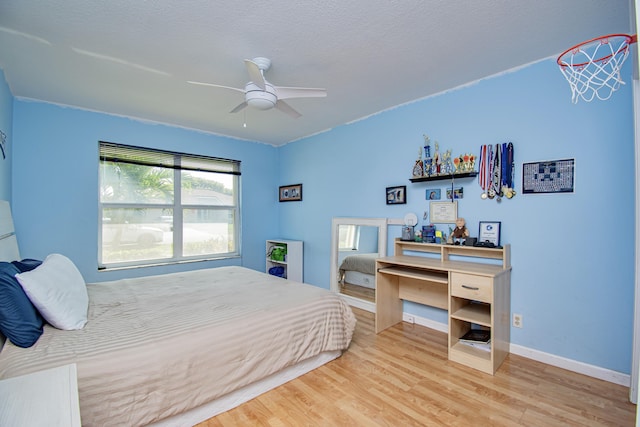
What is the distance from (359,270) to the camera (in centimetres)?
374

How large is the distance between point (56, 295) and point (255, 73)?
178 centimetres

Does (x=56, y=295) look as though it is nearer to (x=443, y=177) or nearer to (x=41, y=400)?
(x=41, y=400)

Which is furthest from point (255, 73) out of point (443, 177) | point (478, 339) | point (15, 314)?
point (478, 339)

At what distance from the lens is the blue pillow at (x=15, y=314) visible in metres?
1.39

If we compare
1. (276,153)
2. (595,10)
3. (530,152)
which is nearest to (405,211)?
(530,152)

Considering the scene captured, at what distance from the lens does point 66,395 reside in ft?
3.26

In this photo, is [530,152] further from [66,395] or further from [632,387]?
[66,395]

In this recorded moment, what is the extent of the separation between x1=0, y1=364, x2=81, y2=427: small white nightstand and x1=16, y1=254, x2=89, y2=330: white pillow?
2.10ft

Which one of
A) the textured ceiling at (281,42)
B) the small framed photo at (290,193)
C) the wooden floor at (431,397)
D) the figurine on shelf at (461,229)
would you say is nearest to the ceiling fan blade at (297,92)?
the textured ceiling at (281,42)

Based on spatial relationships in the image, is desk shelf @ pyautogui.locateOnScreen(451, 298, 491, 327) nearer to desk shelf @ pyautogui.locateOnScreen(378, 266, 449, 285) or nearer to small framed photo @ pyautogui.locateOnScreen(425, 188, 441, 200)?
desk shelf @ pyautogui.locateOnScreen(378, 266, 449, 285)

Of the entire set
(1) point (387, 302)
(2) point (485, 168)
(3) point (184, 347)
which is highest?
(2) point (485, 168)

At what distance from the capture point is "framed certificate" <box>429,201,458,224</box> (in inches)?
111

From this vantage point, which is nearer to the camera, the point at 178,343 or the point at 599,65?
the point at 178,343

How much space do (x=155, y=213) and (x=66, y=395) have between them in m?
3.19
